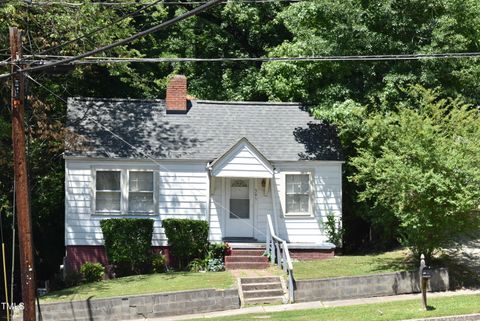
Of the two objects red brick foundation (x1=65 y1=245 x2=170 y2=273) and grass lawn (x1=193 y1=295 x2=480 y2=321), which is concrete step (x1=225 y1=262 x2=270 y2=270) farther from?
grass lawn (x1=193 y1=295 x2=480 y2=321)

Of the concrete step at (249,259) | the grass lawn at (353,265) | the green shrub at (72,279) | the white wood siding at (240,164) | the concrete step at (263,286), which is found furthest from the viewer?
the white wood siding at (240,164)

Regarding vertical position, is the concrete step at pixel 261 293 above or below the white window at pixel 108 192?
below

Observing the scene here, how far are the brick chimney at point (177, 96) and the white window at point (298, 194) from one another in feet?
14.4

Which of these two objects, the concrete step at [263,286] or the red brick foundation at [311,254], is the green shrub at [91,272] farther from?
the red brick foundation at [311,254]

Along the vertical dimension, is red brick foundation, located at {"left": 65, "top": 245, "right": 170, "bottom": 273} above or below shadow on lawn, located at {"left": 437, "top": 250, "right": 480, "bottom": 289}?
above

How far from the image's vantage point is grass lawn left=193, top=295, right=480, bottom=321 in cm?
1672

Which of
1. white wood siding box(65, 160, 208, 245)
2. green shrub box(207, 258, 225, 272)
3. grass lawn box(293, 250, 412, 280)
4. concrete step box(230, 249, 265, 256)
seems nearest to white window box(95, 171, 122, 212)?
white wood siding box(65, 160, 208, 245)

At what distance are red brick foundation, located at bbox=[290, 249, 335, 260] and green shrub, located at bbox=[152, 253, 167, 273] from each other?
158 inches

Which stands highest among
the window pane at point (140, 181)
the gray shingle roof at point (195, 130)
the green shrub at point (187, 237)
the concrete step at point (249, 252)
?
the gray shingle roof at point (195, 130)

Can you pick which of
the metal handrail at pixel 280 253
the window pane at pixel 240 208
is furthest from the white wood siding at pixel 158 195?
the metal handrail at pixel 280 253

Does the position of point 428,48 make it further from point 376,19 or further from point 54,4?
point 54,4

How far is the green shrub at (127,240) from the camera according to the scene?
23438mm

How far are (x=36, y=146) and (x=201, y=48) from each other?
418 inches

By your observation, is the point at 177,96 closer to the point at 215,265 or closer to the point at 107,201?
the point at 107,201
